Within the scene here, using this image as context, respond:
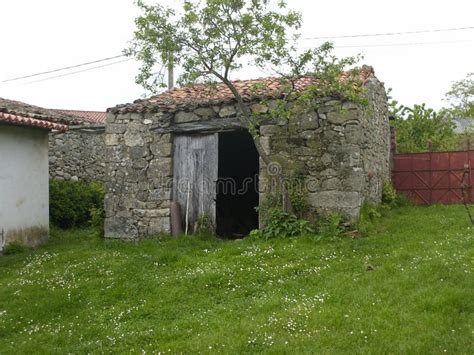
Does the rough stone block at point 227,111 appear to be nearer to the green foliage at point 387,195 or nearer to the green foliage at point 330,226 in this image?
the green foliage at point 330,226

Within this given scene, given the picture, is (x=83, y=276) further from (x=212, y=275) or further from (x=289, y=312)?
(x=289, y=312)

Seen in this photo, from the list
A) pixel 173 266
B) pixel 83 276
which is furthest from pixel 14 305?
pixel 173 266

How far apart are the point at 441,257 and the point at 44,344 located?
506 cm

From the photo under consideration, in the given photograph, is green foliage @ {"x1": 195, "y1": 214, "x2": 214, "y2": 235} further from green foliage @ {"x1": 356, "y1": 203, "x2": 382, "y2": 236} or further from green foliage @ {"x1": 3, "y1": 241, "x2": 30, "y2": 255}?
green foliage @ {"x1": 3, "y1": 241, "x2": 30, "y2": 255}

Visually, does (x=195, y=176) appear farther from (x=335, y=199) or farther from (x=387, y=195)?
(x=387, y=195)

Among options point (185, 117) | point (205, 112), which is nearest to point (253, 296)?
point (205, 112)

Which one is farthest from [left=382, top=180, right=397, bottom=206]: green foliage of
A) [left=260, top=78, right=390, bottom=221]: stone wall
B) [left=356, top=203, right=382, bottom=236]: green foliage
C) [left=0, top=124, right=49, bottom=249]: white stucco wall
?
[left=0, top=124, right=49, bottom=249]: white stucco wall

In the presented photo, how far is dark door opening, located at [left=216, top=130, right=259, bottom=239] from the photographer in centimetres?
1165

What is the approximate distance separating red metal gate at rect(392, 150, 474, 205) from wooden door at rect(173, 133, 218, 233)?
5825mm

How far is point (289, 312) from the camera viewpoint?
5117 mm

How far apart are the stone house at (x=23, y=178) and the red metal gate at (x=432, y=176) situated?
8.70m

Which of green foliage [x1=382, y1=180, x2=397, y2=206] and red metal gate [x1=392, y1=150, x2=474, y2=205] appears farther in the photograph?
red metal gate [x1=392, y1=150, x2=474, y2=205]

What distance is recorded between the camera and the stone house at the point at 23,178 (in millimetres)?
9570

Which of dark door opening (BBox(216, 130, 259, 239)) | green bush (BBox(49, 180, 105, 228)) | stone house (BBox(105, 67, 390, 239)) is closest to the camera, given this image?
stone house (BBox(105, 67, 390, 239))
